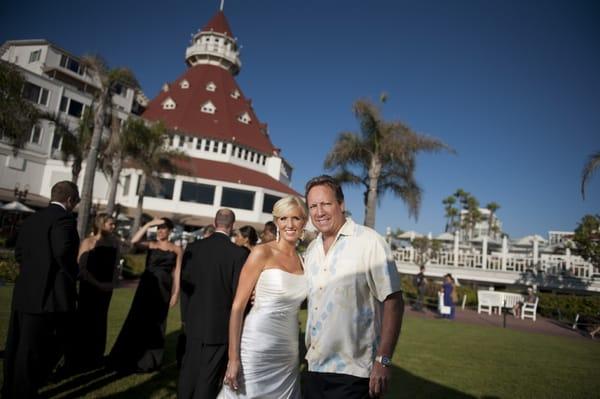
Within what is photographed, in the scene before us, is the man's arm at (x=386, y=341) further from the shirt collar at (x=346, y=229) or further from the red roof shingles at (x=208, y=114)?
the red roof shingles at (x=208, y=114)

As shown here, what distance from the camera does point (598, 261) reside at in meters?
17.8

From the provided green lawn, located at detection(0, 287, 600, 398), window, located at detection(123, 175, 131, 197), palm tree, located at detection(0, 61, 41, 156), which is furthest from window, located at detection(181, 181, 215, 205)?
green lawn, located at detection(0, 287, 600, 398)

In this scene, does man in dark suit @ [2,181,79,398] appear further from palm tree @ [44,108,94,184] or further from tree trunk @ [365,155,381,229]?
palm tree @ [44,108,94,184]

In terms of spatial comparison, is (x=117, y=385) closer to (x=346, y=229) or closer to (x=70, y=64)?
(x=346, y=229)

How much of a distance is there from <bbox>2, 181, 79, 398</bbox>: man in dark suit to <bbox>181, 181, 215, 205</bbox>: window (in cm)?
3300

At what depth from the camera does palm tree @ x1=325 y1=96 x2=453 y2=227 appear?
19.2 metres

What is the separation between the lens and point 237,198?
36.8m

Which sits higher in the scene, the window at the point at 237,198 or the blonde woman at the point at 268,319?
the window at the point at 237,198

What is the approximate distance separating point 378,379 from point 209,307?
2.33m

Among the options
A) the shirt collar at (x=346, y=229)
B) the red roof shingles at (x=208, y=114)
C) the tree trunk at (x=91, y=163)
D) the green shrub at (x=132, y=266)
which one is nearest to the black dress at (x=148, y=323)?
the shirt collar at (x=346, y=229)

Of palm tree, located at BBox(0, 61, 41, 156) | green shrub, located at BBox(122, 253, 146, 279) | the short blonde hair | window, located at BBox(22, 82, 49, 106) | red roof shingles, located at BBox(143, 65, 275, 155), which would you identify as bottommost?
green shrub, located at BBox(122, 253, 146, 279)

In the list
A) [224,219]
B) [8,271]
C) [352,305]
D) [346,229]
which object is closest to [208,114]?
[8,271]

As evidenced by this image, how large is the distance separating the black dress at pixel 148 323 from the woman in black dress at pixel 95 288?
295 millimetres

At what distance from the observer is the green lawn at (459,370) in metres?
4.94
